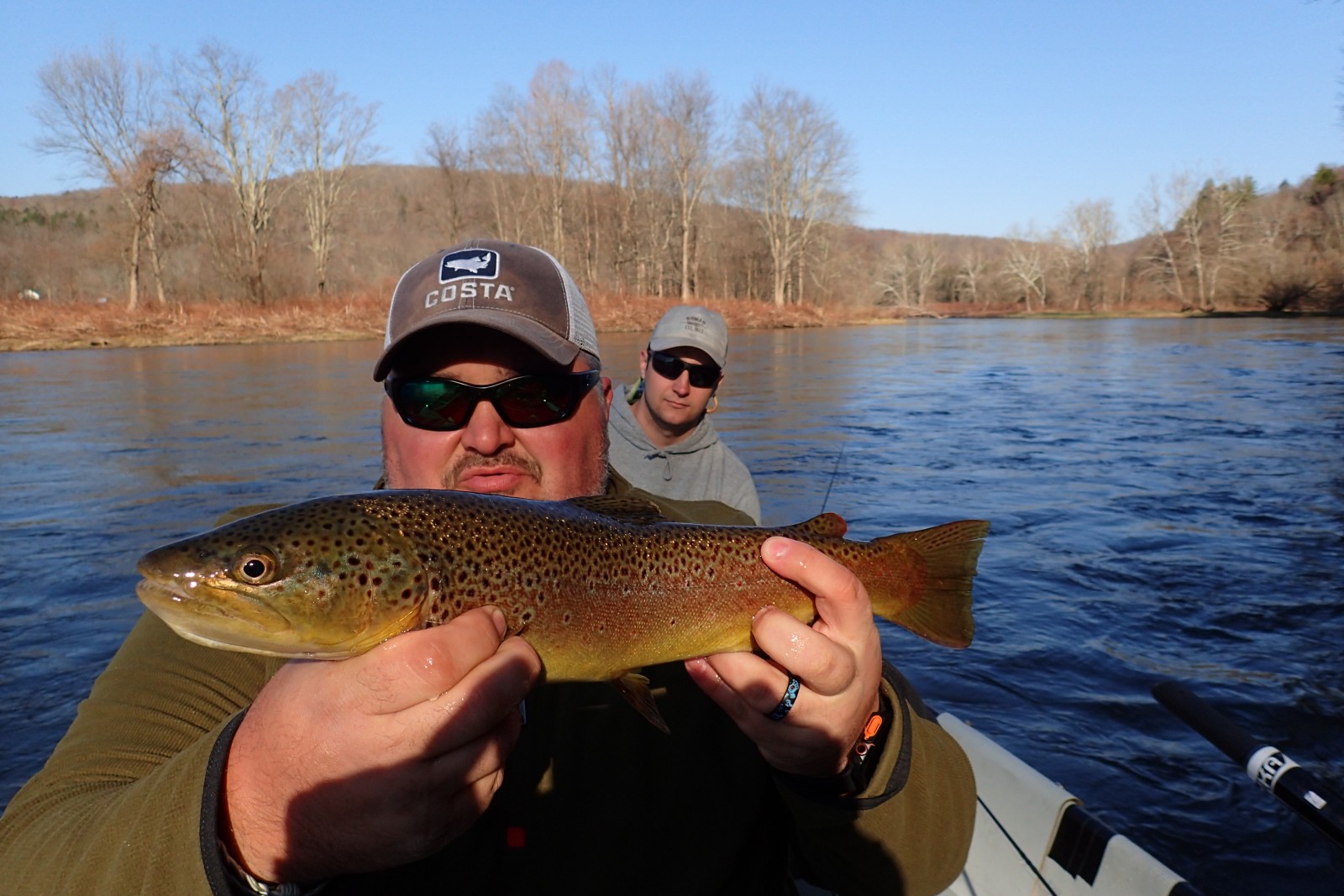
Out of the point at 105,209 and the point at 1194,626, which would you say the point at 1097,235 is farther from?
the point at 105,209

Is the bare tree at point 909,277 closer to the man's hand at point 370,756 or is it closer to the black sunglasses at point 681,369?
the black sunglasses at point 681,369

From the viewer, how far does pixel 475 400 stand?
2.29 m


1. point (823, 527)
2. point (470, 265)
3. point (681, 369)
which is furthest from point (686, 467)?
point (823, 527)

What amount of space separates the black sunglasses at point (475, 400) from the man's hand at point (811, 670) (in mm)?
846

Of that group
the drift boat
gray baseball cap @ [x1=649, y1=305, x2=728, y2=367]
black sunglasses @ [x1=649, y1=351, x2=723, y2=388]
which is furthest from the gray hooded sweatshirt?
the drift boat

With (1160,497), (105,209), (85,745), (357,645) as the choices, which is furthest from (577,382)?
(105,209)

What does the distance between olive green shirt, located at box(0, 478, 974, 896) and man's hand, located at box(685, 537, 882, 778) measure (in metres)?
0.19

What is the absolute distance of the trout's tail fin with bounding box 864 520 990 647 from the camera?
7.01 ft

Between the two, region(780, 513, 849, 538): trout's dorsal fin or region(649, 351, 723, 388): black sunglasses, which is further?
region(649, 351, 723, 388): black sunglasses

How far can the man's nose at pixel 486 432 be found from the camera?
7.33ft

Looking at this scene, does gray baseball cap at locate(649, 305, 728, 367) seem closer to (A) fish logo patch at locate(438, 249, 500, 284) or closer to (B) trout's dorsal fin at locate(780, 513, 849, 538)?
(A) fish logo patch at locate(438, 249, 500, 284)

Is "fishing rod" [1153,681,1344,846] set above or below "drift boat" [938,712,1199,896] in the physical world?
above

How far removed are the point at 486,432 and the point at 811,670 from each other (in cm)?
108

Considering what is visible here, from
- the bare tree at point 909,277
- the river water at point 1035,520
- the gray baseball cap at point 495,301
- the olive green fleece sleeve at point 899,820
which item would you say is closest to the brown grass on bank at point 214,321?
the river water at point 1035,520
